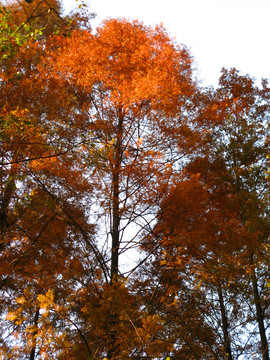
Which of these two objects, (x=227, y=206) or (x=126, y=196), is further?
(x=227, y=206)

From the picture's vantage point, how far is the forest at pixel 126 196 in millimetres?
5438

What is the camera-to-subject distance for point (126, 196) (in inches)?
259

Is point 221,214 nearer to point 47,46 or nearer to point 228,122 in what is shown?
point 228,122

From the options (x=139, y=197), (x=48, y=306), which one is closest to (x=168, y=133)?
(x=139, y=197)

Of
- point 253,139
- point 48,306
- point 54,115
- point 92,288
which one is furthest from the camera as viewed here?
point 253,139

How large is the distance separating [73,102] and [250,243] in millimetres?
5664

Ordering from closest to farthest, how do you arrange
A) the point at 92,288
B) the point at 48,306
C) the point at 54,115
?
the point at 48,306
the point at 92,288
the point at 54,115

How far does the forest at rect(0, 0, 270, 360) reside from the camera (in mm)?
5438

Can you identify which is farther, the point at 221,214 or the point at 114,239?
the point at 221,214

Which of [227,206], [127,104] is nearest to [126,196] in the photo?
[127,104]

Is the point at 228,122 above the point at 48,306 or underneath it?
above

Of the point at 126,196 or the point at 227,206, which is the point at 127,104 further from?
the point at 227,206

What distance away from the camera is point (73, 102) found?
8.47m

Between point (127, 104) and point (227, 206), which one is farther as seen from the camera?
point (227, 206)
